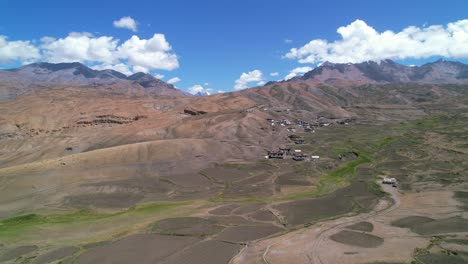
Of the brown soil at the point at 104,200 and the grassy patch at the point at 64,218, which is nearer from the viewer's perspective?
the grassy patch at the point at 64,218

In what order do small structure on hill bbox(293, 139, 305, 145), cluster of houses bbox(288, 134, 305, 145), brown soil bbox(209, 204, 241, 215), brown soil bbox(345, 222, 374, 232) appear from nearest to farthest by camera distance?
brown soil bbox(345, 222, 374, 232) < brown soil bbox(209, 204, 241, 215) < small structure on hill bbox(293, 139, 305, 145) < cluster of houses bbox(288, 134, 305, 145)

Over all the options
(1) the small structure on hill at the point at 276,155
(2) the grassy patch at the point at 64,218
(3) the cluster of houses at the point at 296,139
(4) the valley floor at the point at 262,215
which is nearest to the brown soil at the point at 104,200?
(4) the valley floor at the point at 262,215

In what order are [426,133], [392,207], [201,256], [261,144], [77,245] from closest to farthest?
1. [201,256]
2. [77,245]
3. [392,207]
4. [261,144]
5. [426,133]

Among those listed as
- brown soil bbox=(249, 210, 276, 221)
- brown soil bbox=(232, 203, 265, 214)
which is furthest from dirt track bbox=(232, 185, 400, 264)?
brown soil bbox=(232, 203, 265, 214)

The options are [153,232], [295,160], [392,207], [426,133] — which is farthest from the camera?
[426,133]

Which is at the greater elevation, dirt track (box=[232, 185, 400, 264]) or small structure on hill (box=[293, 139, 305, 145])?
small structure on hill (box=[293, 139, 305, 145])

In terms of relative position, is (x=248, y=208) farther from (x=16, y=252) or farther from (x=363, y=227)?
(x=16, y=252)

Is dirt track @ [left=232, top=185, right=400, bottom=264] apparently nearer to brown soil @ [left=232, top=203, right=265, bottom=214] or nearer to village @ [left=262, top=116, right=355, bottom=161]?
brown soil @ [left=232, top=203, right=265, bottom=214]

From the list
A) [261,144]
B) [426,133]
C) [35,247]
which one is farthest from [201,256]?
[426,133]

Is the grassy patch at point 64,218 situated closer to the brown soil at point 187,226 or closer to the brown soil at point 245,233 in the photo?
the brown soil at point 187,226

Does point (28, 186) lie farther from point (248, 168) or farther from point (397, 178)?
point (397, 178)

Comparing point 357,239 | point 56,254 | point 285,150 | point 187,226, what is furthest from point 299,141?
point 56,254
